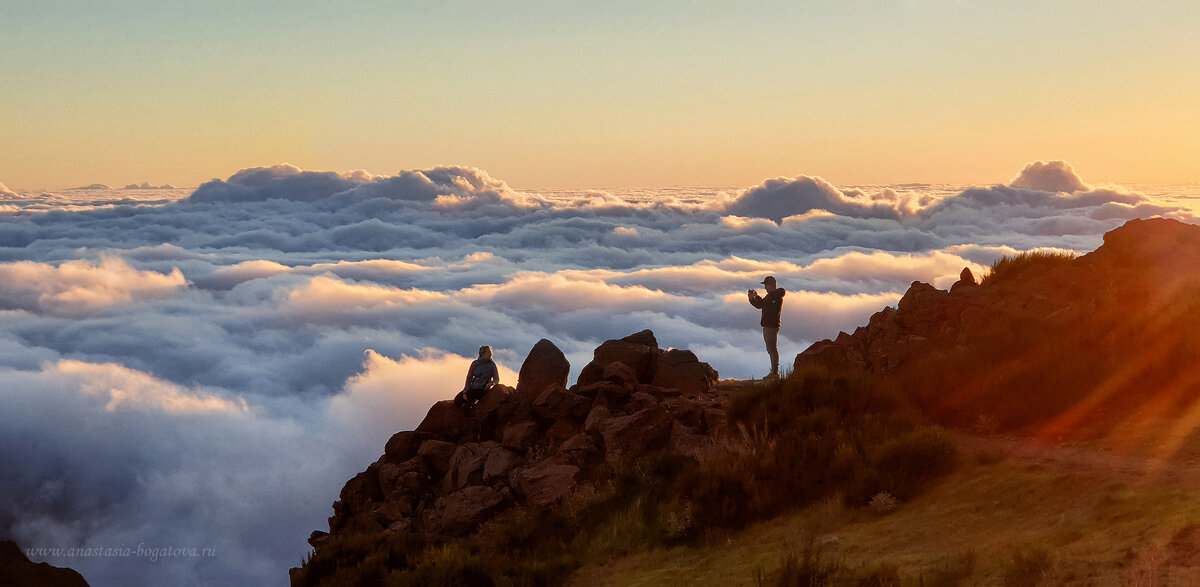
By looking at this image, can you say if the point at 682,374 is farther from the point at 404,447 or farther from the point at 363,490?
the point at 363,490

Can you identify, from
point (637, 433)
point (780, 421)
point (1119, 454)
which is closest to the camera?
point (1119, 454)

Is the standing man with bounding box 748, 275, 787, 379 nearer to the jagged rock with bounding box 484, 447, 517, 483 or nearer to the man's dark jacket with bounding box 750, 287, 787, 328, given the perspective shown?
the man's dark jacket with bounding box 750, 287, 787, 328

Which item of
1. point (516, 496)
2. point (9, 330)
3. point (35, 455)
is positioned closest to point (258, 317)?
point (9, 330)

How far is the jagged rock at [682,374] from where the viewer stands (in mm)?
15328

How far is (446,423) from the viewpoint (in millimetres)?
15609

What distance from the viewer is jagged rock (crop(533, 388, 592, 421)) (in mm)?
14148

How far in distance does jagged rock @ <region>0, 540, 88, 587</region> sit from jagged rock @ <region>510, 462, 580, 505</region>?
179 feet

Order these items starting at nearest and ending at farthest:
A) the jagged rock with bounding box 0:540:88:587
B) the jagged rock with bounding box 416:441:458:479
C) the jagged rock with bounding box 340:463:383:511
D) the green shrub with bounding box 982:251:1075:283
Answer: the jagged rock with bounding box 416:441:458:479, the jagged rock with bounding box 340:463:383:511, the green shrub with bounding box 982:251:1075:283, the jagged rock with bounding box 0:540:88:587

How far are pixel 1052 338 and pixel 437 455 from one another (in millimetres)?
9461

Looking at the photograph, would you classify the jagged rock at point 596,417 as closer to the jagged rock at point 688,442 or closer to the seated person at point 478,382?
the jagged rock at point 688,442

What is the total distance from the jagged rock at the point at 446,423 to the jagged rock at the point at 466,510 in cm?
284

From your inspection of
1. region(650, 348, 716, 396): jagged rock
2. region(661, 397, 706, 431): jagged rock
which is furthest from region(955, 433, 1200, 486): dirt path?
region(650, 348, 716, 396): jagged rock

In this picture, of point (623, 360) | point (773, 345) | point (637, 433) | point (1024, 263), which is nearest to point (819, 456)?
point (637, 433)

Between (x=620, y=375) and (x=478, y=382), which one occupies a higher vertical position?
(x=620, y=375)
